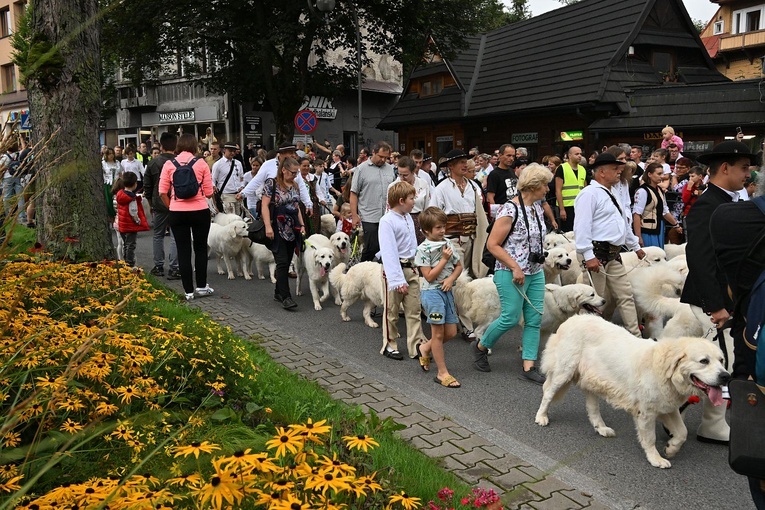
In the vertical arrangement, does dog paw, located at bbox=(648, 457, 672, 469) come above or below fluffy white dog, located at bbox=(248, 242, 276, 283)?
below

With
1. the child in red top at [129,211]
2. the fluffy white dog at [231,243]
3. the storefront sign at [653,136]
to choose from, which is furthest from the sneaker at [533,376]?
the storefront sign at [653,136]

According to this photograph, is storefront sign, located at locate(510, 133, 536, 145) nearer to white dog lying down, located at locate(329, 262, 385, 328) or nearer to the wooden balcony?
white dog lying down, located at locate(329, 262, 385, 328)

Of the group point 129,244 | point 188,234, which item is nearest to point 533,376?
point 188,234

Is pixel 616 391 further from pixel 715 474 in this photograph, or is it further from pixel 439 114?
pixel 439 114

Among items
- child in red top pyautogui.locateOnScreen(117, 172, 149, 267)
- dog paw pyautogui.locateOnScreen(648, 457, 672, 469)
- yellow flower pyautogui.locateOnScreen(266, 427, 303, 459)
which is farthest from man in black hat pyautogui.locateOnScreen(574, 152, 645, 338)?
child in red top pyautogui.locateOnScreen(117, 172, 149, 267)

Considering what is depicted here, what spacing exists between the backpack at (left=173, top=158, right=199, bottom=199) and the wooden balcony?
48391mm

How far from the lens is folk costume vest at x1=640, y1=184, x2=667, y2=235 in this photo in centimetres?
868

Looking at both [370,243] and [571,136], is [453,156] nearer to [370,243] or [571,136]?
[370,243]

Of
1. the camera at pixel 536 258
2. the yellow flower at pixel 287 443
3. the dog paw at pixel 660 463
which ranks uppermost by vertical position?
the camera at pixel 536 258

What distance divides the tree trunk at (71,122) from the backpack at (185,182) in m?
1.18

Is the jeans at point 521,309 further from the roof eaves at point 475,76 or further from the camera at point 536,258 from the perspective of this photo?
the roof eaves at point 475,76

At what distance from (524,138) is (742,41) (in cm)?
3153

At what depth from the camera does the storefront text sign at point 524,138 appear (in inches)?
972

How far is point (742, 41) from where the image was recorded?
153 feet
